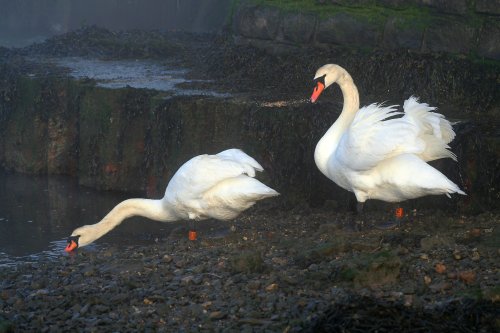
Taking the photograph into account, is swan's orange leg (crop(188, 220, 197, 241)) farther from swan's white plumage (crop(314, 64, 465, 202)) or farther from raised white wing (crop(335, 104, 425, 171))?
raised white wing (crop(335, 104, 425, 171))

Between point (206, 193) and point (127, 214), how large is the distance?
3.85 feet

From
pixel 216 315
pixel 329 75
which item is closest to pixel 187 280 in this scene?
pixel 216 315

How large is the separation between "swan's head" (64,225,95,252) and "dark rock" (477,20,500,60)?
5028 millimetres

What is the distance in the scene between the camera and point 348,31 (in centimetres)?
1134

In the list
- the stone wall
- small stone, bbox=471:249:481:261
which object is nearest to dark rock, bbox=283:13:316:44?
the stone wall

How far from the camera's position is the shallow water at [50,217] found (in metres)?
9.88

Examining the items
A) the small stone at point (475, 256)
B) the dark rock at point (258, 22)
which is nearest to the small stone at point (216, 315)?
the small stone at point (475, 256)

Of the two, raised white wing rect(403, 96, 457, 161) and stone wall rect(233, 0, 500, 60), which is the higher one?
stone wall rect(233, 0, 500, 60)

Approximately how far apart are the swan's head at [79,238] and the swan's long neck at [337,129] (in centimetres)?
257

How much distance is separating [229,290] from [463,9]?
5.35 m

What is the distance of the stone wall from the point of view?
413 inches

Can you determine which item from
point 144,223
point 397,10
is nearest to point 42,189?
point 144,223

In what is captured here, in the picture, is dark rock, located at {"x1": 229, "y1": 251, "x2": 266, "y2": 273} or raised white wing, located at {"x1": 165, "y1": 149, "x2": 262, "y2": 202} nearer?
dark rock, located at {"x1": 229, "y1": 251, "x2": 266, "y2": 273}

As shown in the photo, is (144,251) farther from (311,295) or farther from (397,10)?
(397,10)
